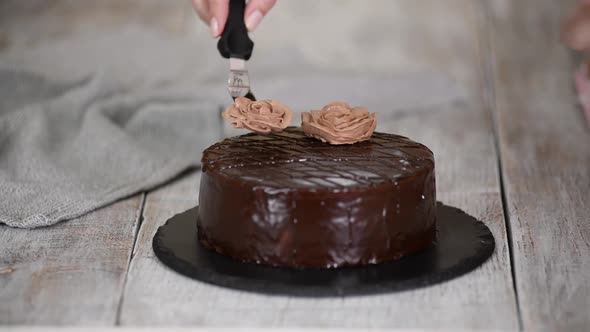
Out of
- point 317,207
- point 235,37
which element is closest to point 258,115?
point 235,37

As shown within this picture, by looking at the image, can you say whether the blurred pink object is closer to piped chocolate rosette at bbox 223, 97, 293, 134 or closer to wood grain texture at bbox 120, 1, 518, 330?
wood grain texture at bbox 120, 1, 518, 330

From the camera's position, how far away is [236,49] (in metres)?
1.87

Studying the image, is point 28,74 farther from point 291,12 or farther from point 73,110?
point 291,12

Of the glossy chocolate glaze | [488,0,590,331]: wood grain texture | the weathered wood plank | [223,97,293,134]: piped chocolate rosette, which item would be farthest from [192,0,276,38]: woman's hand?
[488,0,590,331]: wood grain texture

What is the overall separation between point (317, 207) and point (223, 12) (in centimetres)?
58

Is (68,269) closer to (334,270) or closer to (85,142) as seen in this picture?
(334,270)

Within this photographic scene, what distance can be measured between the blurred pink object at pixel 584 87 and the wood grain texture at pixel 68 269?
1.49 metres

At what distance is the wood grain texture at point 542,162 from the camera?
152 cm

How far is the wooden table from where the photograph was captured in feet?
4.69

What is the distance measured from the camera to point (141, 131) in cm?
250

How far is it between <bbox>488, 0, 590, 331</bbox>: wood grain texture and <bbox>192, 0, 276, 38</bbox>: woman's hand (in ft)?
2.22

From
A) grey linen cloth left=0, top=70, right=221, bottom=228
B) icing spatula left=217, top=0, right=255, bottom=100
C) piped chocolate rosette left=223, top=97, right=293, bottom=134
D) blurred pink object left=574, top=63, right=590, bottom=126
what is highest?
icing spatula left=217, top=0, right=255, bottom=100

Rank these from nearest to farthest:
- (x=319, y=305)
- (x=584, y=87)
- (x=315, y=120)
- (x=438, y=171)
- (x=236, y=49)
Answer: (x=319, y=305), (x=315, y=120), (x=236, y=49), (x=438, y=171), (x=584, y=87)

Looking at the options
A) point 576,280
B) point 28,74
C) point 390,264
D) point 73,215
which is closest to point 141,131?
point 28,74
